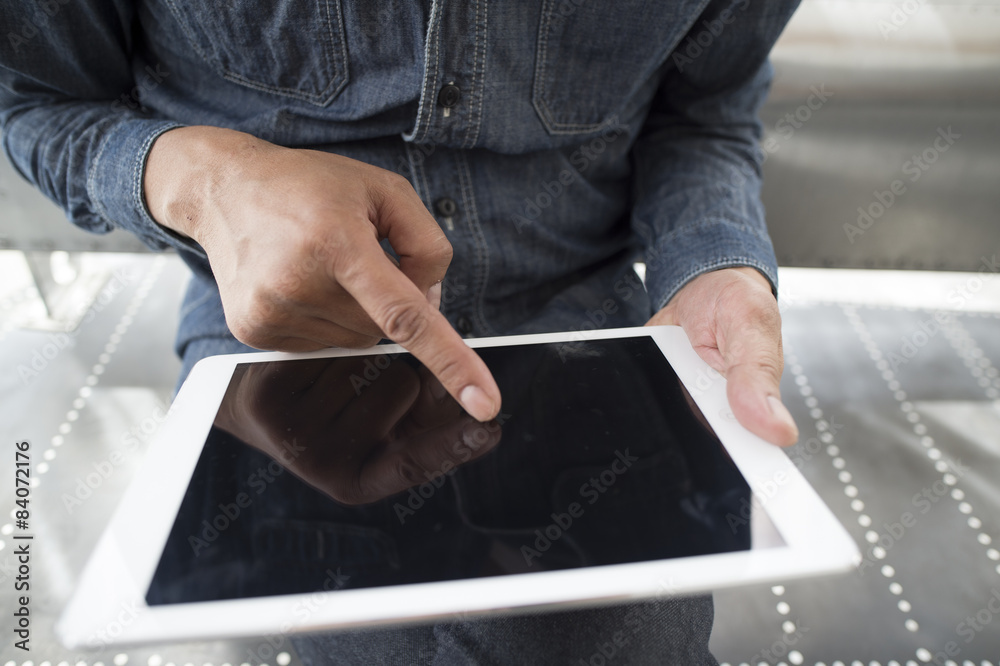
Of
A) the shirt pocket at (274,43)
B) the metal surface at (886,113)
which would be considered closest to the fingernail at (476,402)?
the shirt pocket at (274,43)

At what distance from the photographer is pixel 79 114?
2.00 ft

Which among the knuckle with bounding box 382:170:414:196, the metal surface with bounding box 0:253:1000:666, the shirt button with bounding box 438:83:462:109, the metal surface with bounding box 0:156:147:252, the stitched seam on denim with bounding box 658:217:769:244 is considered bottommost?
the metal surface with bounding box 0:253:1000:666

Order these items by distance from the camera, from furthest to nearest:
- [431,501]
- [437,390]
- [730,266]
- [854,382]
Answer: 1. [854,382]
2. [730,266]
3. [437,390]
4. [431,501]

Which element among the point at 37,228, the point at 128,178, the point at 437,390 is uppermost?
the point at 128,178

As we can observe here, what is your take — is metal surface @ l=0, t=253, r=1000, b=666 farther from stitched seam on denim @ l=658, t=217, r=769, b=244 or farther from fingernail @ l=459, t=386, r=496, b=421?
stitched seam on denim @ l=658, t=217, r=769, b=244

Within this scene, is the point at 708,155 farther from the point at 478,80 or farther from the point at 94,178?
the point at 94,178

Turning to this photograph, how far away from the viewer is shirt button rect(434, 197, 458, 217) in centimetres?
64

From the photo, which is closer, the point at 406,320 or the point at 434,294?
the point at 406,320

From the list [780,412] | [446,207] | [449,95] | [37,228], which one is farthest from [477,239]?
[37,228]

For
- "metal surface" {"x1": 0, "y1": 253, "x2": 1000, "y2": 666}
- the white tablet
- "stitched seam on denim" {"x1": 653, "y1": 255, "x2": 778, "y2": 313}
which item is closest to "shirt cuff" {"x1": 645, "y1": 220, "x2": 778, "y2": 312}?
"stitched seam on denim" {"x1": 653, "y1": 255, "x2": 778, "y2": 313}

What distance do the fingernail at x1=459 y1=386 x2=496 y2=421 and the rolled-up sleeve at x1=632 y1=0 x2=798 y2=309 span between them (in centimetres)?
30

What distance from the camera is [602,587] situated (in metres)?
0.36

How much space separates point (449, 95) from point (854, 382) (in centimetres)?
91

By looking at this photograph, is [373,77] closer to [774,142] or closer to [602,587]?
[602,587]
